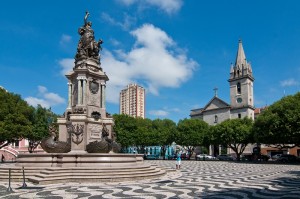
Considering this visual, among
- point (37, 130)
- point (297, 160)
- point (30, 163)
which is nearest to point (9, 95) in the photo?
point (37, 130)

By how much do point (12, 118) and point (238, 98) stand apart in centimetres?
5584

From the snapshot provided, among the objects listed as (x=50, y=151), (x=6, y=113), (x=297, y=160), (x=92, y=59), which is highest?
(x=92, y=59)

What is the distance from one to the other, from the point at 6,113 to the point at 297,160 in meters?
42.7

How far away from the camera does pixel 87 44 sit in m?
25.4

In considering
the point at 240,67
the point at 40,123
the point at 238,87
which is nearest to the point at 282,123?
the point at 40,123

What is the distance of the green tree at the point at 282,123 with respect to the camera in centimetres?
4238

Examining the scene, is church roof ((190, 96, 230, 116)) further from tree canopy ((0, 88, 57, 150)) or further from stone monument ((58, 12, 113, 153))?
stone monument ((58, 12, 113, 153))

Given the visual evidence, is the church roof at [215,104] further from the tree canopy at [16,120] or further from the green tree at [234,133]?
the tree canopy at [16,120]

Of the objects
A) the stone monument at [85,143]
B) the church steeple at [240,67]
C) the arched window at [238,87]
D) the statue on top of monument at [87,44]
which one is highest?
the church steeple at [240,67]

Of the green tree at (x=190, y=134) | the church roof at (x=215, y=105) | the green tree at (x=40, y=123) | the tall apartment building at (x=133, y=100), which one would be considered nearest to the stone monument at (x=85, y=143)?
the green tree at (x=40, y=123)

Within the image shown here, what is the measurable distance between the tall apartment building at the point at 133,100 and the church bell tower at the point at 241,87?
10401 centimetres

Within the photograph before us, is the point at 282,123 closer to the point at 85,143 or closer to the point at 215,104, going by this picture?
the point at 85,143

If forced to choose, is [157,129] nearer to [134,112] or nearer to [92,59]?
[92,59]

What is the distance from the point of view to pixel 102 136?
2333 centimetres
